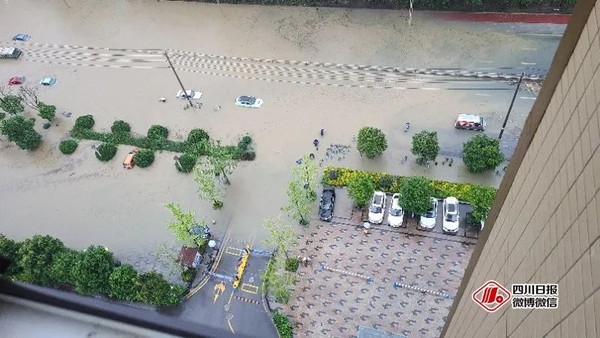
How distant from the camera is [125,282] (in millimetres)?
29391

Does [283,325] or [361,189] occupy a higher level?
[361,189]

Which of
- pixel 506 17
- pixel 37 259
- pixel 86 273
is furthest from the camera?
pixel 506 17

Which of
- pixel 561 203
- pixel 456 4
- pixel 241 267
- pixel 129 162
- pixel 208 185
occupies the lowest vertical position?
pixel 241 267

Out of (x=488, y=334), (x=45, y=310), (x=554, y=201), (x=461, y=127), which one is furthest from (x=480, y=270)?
(x=461, y=127)

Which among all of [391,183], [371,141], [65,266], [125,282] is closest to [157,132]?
[65,266]

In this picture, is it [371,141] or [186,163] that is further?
[186,163]

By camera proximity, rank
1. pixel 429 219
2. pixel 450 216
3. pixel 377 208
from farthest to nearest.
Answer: pixel 377 208, pixel 429 219, pixel 450 216

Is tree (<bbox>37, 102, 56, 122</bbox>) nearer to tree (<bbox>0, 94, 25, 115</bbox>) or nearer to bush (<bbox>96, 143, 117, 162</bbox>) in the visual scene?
tree (<bbox>0, 94, 25, 115</bbox>)

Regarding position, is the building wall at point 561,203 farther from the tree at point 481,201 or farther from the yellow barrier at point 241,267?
the yellow barrier at point 241,267

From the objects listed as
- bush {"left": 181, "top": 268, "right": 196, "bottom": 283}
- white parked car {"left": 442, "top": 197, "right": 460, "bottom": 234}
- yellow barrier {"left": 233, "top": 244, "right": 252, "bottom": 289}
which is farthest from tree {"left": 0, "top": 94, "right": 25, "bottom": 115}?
white parked car {"left": 442, "top": 197, "right": 460, "bottom": 234}

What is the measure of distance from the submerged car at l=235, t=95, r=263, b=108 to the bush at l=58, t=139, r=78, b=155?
12662mm

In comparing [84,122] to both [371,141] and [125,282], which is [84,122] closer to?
[125,282]

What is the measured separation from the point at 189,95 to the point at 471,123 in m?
21.3

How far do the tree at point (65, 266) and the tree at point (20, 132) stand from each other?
12666 mm
